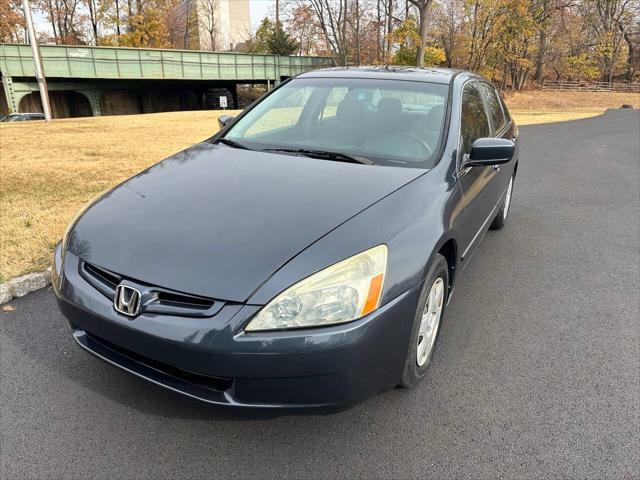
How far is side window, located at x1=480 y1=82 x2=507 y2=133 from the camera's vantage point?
4254 millimetres

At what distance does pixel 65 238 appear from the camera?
8.18 ft

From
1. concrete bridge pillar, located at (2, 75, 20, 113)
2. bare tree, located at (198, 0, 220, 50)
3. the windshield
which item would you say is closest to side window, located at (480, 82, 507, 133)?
the windshield

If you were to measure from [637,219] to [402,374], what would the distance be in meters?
5.05

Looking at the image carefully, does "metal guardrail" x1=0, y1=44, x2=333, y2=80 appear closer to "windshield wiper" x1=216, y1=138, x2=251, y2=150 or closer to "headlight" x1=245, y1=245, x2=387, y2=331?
"windshield wiper" x1=216, y1=138, x2=251, y2=150

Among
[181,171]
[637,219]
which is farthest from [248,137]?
[637,219]

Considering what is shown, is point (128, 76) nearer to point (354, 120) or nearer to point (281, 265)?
point (354, 120)

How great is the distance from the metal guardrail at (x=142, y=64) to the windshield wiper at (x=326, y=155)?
3244 cm

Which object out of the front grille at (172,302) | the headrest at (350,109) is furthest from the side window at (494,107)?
the front grille at (172,302)

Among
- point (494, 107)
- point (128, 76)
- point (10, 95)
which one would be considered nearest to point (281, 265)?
point (494, 107)

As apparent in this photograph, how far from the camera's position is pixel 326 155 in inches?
119

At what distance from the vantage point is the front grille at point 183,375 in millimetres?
1977

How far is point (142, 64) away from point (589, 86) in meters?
43.6

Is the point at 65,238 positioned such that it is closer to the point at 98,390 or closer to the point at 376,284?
the point at 98,390

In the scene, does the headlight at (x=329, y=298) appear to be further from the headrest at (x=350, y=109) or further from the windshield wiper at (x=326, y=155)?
the headrest at (x=350, y=109)
